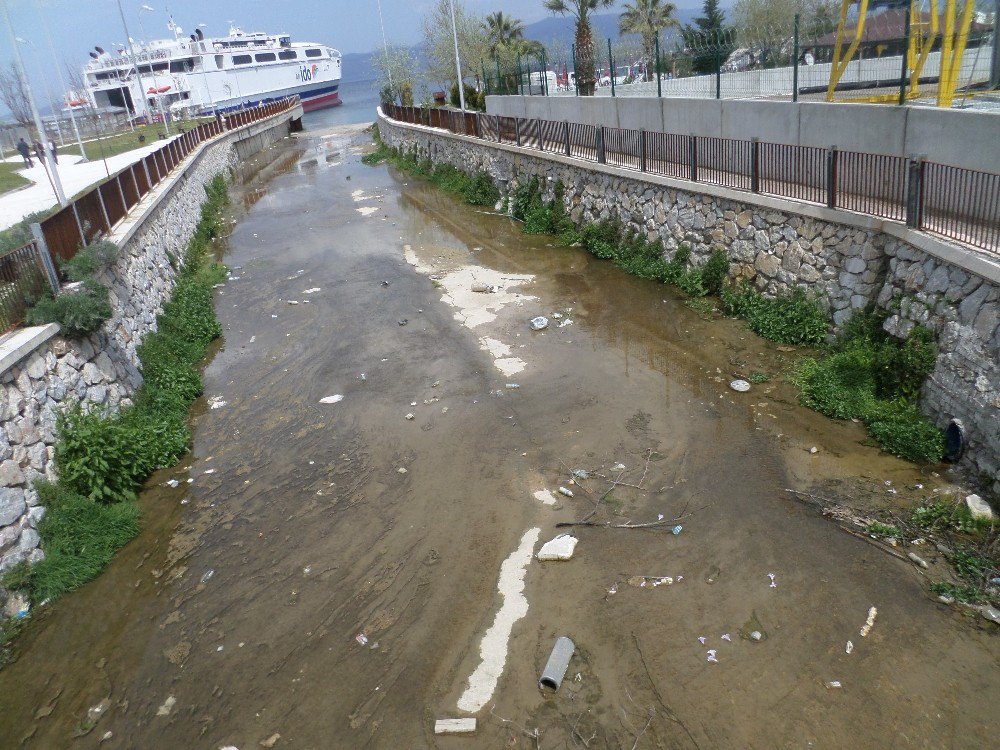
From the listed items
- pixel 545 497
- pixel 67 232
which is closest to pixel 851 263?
pixel 545 497

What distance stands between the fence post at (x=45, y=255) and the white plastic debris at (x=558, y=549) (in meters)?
6.82

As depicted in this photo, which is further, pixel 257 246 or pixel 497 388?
pixel 257 246

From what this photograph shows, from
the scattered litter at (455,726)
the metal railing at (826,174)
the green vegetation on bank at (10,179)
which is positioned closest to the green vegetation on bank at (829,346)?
the metal railing at (826,174)

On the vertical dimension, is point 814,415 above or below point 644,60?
below

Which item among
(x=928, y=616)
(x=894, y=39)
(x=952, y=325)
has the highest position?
(x=894, y=39)

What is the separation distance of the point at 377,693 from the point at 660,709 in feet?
6.53

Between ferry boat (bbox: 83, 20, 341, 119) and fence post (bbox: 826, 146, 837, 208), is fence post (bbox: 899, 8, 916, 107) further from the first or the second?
ferry boat (bbox: 83, 20, 341, 119)

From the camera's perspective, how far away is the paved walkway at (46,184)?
20.6m

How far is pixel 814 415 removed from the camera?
27.4ft

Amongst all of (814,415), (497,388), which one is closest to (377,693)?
(497,388)

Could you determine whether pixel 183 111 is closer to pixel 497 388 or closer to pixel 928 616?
pixel 497 388

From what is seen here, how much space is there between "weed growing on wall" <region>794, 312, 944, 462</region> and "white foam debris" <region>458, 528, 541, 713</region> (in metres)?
3.96

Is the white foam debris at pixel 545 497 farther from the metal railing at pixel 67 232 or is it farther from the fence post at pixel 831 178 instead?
the metal railing at pixel 67 232

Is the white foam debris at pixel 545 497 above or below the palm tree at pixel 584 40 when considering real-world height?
below
